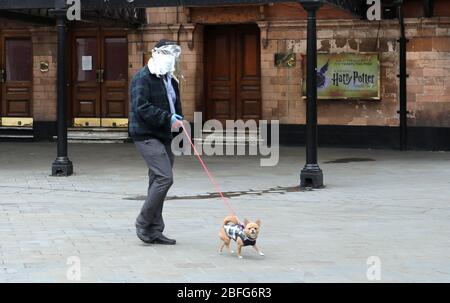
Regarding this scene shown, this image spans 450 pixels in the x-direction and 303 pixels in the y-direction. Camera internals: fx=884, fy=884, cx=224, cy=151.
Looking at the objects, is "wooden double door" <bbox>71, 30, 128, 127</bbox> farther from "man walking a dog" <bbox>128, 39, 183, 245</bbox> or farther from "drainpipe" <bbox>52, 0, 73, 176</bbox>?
"man walking a dog" <bbox>128, 39, 183, 245</bbox>

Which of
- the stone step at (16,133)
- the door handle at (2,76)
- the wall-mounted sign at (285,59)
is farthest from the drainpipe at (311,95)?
the door handle at (2,76)

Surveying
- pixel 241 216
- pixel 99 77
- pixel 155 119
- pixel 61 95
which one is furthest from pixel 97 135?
pixel 155 119

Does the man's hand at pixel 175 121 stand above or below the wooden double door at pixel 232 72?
below

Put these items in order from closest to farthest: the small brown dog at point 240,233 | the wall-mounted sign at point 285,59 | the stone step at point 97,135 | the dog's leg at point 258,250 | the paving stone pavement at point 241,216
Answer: the paving stone pavement at point 241,216 < the small brown dog at point 240,233 < the dog's leg at point 258,250 < the wall-mounted sign at point 285,59 < the stone step at point 97,135

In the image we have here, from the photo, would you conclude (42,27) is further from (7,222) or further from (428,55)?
(7,222)

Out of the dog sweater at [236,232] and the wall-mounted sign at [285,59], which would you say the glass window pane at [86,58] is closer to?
the wall-mounted sign at [285,59]

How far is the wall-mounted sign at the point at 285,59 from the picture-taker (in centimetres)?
1959

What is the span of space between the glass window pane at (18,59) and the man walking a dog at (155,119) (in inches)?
561

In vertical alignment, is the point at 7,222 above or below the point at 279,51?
below

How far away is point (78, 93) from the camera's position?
21656 millimetres

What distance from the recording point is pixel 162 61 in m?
8.17

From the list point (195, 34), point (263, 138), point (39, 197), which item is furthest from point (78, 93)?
point (39, 197)

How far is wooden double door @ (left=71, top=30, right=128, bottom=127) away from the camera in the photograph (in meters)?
21.3

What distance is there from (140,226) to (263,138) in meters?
11.7
